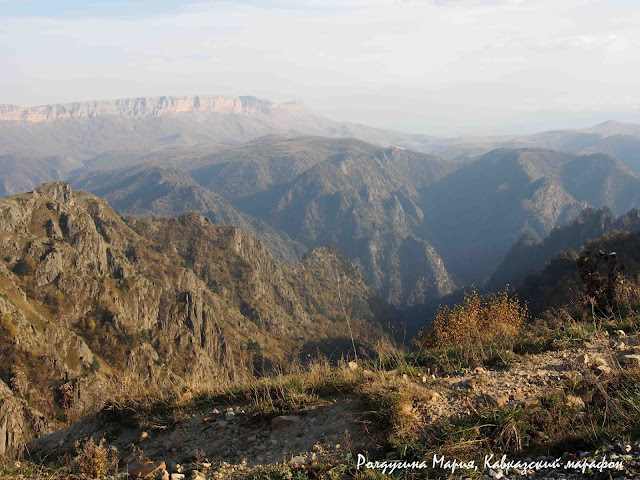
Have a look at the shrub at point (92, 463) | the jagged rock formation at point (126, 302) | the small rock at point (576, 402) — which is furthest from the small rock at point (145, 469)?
the jagged rock formation at point (126, 302)

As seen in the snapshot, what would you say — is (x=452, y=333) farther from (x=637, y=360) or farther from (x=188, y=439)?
(x=188, y=439)

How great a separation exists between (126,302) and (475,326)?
297ft

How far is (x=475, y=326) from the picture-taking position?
29.6 ft

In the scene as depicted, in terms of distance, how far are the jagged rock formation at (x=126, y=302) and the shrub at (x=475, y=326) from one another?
87.1ft

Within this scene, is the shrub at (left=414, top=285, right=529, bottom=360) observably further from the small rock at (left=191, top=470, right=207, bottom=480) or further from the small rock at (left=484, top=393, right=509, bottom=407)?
the small rock at (left=191, top=470, right=207, bottom=480)

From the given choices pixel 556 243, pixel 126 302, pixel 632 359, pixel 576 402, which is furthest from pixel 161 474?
pixel 556 243

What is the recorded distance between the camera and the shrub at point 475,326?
8.77 metres

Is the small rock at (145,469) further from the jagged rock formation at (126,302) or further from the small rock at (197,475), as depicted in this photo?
the jagged rock formation at (126,302)

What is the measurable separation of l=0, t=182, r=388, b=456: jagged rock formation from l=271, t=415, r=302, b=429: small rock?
94.7ft

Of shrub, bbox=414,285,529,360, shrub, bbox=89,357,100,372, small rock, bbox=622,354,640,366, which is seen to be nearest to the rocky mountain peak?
shrub, bbox=89,357,100,372

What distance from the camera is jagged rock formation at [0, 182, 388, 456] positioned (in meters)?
60.2

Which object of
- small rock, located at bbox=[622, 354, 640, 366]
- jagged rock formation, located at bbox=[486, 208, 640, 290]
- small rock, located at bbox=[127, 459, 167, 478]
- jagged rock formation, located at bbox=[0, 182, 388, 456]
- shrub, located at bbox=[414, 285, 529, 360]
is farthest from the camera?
jagged rock formation, located at bbox=[486, 208, 640, 290]

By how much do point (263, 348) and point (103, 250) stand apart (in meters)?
43.8

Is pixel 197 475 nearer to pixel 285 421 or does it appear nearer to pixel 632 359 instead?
pixel 285 421
